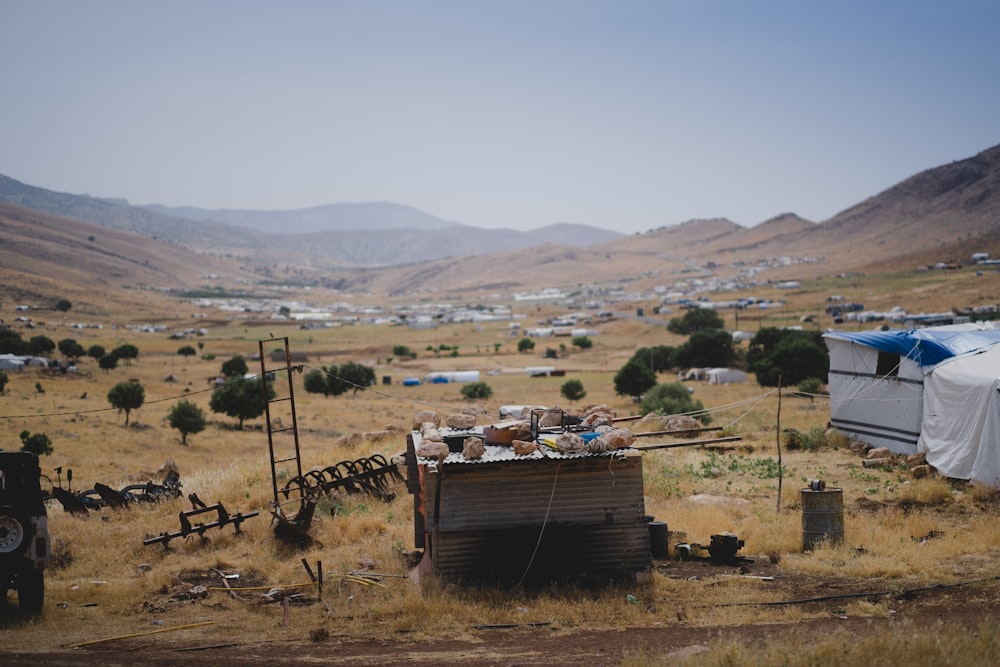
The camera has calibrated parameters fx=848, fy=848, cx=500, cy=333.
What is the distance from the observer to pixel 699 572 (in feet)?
42.3

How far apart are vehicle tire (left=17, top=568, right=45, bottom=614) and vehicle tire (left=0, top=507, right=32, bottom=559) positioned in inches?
14.1

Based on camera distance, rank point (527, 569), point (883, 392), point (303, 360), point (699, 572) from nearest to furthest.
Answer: point (527, 569)
point (699, 572)
point (883, 392)
point (303, 360)

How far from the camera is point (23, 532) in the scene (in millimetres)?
11133

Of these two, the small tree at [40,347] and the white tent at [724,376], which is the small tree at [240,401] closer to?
the white tent at [724,376]

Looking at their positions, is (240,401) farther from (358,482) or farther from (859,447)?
(859,447)

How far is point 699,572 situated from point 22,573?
31.1 feet

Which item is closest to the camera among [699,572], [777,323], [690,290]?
[699,572]

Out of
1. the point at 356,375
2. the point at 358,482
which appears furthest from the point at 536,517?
the point at 356,375

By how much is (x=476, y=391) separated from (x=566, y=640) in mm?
45809

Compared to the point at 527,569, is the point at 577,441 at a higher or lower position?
higher

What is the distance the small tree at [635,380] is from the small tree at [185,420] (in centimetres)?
2464

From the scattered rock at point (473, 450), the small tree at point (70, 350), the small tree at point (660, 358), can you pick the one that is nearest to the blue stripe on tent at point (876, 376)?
the scattered rock at point (473, 450)

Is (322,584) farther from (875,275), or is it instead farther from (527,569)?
(875,275)

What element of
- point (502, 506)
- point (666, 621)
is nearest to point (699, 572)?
point (666, 621)
